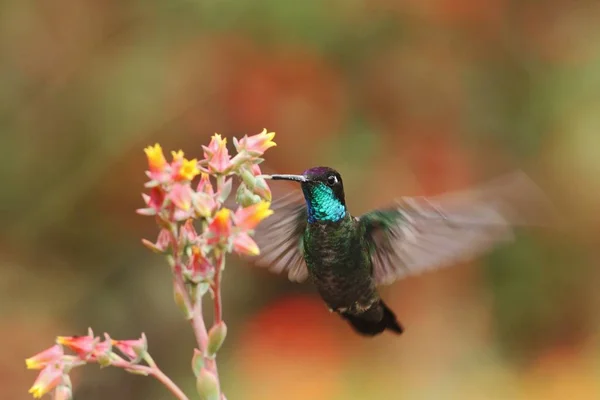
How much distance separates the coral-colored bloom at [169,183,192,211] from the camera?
0.93 m

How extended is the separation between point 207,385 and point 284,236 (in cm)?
62

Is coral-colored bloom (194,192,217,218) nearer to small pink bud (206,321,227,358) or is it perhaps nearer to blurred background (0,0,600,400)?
small pink bud (206,321,227,358)

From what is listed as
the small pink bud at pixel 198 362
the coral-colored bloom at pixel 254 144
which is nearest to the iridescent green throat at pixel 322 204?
the coral-colored bloom at pixel 254 144

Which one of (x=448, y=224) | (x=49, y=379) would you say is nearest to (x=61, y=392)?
(x=49, y=379)

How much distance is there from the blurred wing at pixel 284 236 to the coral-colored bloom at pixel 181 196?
532 millimetres

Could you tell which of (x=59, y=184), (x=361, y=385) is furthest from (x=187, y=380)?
(x=59, y=184)

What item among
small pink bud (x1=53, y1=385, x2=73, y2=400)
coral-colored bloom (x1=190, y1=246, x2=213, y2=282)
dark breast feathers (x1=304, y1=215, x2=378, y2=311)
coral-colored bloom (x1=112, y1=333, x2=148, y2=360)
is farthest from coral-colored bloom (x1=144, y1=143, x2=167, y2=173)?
dark breast feathers (x1=304, y1=215, x2=378, y2=311)

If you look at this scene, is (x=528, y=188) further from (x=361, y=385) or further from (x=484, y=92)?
(x=484, y=92)

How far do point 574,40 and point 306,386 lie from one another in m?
1.69

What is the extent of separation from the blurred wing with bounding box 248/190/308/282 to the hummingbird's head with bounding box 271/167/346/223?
0.33 ft

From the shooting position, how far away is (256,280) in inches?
119

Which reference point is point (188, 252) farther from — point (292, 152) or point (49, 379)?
point (292, 152)

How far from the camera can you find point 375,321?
5.28 ft

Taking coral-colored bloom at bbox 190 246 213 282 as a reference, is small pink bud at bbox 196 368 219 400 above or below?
below
